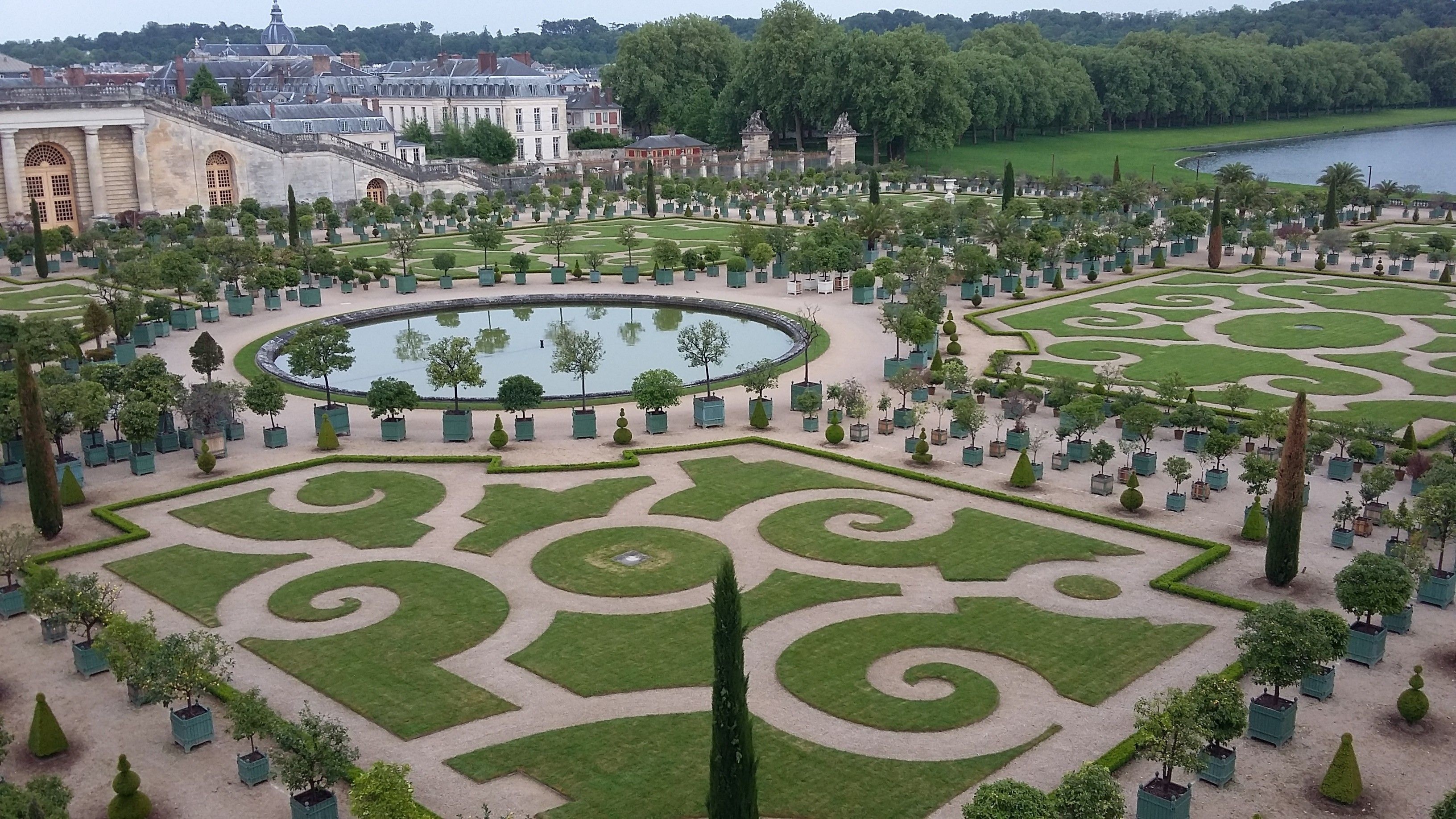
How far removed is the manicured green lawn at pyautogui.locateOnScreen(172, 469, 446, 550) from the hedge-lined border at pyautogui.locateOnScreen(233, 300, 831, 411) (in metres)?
7.41

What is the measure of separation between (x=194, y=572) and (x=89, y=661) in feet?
18.2

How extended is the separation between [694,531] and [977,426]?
11007 mm

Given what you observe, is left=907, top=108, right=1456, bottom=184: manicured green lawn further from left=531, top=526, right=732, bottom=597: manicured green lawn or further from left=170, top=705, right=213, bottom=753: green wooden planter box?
left=170, top=705, right=213, bottom=753: green wooden planter box

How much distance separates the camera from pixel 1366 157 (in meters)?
155

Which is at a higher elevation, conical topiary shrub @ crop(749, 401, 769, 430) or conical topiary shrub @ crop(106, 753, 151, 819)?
conical topiary shrub @ crop(749, 401, 769, 430)

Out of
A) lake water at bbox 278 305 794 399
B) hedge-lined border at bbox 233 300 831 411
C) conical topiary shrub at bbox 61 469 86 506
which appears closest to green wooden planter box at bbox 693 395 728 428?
hedge-lined border at bbox 233 300 831 411

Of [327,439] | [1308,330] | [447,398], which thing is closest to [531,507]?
[327,439]

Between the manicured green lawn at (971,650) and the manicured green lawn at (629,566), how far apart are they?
180 inches

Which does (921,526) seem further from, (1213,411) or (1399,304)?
(1399,304)

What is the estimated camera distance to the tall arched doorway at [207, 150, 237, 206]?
323ft

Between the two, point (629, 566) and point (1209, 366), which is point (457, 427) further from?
point (1209, 366)

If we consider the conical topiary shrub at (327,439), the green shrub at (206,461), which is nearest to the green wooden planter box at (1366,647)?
the conical topiary shrub at (327,439)

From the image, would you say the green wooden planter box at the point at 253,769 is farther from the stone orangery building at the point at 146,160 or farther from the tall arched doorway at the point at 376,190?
the tall arched doorway at the point at 376,190

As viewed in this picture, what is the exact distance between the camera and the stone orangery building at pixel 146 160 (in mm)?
89688
